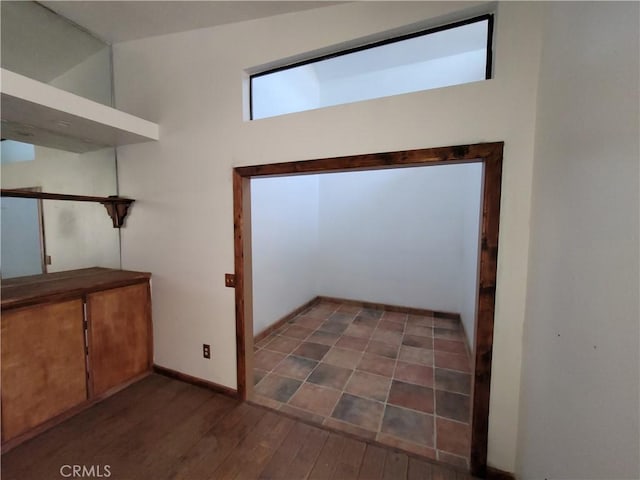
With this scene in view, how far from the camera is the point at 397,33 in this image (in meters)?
1.49

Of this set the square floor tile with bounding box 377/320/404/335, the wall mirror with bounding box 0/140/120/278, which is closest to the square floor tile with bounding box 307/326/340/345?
the square floor tile with bounding box 377/320/404/335

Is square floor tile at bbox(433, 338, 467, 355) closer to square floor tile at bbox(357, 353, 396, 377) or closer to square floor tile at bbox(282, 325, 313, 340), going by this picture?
square floor tile at bbox(357, 353, 396, 377)

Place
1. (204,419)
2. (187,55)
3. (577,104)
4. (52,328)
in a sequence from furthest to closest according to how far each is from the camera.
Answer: (187,55) → (204,419) → (52,328) → (577,104)

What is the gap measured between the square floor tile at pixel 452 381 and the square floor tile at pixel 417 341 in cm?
48

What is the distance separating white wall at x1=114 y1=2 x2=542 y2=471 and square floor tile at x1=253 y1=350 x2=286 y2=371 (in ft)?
1.75

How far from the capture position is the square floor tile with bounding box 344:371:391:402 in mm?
2081

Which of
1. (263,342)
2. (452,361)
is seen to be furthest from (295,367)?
(452,361)

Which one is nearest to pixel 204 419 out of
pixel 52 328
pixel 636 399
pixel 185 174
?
pixel 52 328

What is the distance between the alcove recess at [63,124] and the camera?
55.9 inches

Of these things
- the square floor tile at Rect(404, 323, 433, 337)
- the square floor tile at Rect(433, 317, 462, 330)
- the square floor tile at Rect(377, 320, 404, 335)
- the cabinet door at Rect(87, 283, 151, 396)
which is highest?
the cabinet door at Rect(87, 283, 151, 396)

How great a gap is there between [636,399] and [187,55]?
2.92 metres

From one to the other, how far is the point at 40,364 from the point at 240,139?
1.98 metres

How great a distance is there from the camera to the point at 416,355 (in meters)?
2.70

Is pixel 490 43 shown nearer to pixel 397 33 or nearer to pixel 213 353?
pixel 397 33
